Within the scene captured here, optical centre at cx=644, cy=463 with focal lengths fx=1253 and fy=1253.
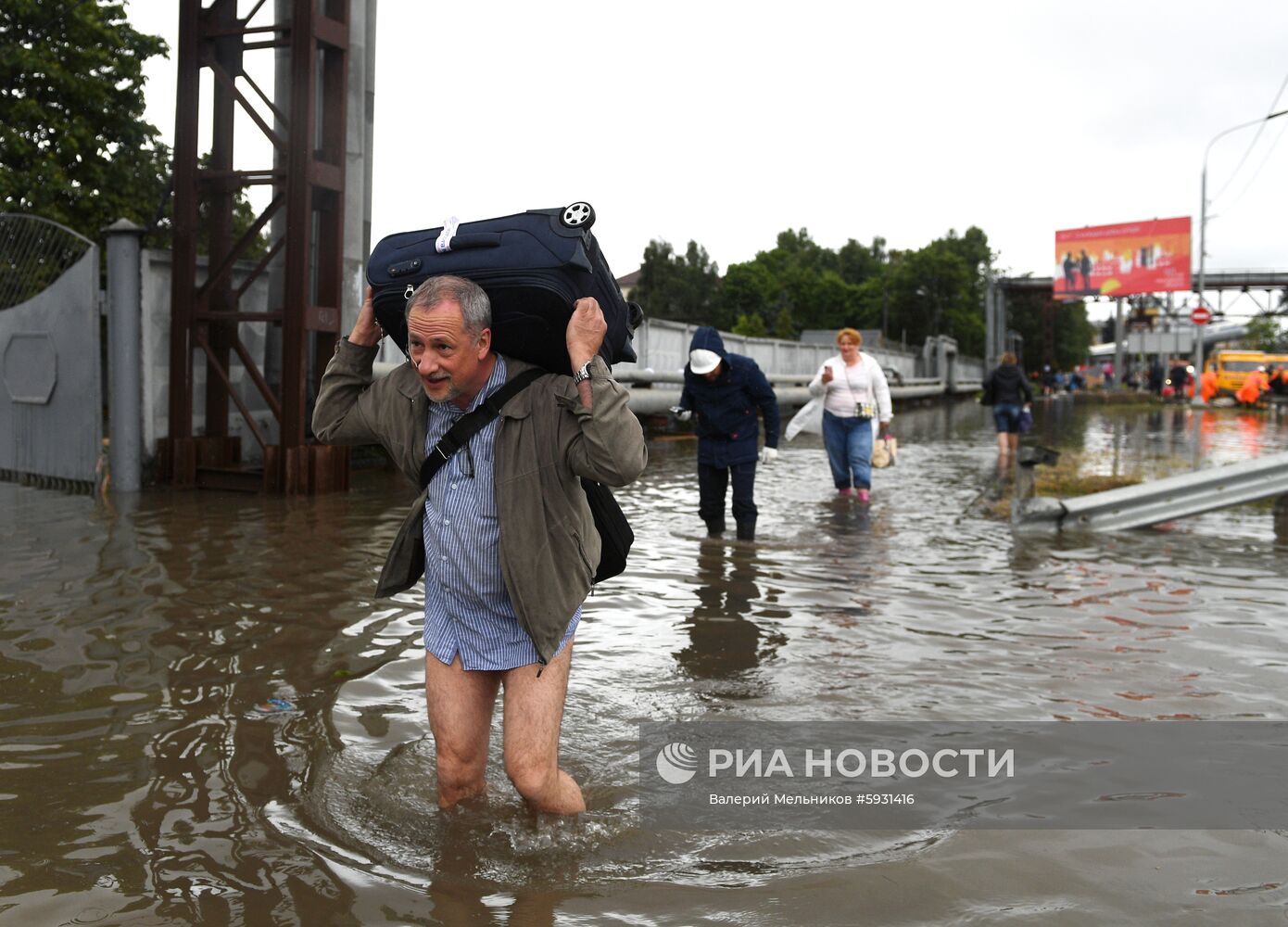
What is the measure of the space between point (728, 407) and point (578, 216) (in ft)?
20.7

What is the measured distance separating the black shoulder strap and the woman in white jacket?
8.97 m

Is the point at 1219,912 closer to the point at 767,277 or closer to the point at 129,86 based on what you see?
the point at 129,86

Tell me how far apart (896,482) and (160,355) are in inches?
338

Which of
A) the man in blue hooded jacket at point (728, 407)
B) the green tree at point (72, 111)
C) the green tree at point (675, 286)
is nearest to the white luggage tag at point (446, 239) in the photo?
the man in blue hooded jacket at point (728, 407)

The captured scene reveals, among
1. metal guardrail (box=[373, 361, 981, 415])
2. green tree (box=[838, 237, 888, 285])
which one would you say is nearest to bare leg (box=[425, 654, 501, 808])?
metal guardrail (box=[373, 361, 981, 415])

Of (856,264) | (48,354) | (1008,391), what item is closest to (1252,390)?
(1008,391)

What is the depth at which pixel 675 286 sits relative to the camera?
10331cm

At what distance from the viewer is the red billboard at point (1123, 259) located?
213 feet

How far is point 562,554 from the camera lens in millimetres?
3502

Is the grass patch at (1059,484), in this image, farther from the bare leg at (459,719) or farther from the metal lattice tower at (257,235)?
the bare leg at (459,719)

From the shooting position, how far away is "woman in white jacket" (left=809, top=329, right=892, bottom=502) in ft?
40.9

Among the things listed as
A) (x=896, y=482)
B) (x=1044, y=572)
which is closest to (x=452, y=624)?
(x=1044, y=572)

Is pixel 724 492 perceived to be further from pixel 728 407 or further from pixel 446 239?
pixel 446 239

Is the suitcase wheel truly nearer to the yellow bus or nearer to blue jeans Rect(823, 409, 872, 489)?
blue jeans Rect(823, 409, 872, 489)
